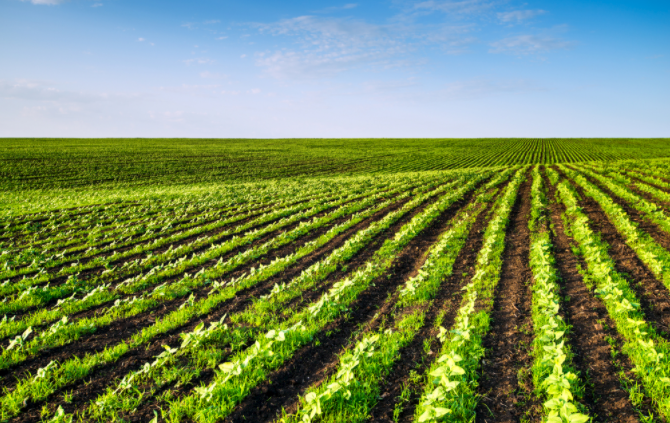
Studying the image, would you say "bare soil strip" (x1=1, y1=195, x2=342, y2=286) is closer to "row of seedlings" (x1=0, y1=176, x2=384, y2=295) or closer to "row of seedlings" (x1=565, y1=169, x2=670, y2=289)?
"row of seedlings" (x1=0, y1=176, x2=384, y2=295)

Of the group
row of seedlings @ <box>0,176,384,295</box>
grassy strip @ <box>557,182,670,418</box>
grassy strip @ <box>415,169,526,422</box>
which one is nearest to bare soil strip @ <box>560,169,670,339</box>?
grassy strip @ <box>557,182,670,418</box>

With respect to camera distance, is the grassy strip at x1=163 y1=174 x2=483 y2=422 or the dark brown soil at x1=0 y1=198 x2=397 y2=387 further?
the dark brown soil at x1=0 y1=198 x2=397 y2=387

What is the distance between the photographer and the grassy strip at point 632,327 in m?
4.42

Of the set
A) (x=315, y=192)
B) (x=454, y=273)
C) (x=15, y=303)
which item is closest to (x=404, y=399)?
(x=454, y=273)

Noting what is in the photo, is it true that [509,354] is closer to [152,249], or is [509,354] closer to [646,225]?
[152,249]

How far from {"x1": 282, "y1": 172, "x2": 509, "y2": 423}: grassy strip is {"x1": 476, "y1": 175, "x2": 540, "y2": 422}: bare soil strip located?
1272 mm

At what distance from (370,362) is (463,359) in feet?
4.45

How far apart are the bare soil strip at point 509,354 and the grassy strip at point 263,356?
2809 millimetres

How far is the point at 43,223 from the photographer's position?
17.0m

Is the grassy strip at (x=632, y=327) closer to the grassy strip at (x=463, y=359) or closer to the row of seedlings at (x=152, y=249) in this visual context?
the grassy strip at (x=463, y=359)

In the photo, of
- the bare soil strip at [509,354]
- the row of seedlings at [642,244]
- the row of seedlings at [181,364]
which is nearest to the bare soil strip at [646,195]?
the row of seedlings at [642,244]

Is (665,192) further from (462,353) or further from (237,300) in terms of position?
(237,300)

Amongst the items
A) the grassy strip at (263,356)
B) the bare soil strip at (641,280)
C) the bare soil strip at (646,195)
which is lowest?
the grassy strip at (263,356)

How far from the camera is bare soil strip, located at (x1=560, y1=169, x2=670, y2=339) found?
20.7 ft
